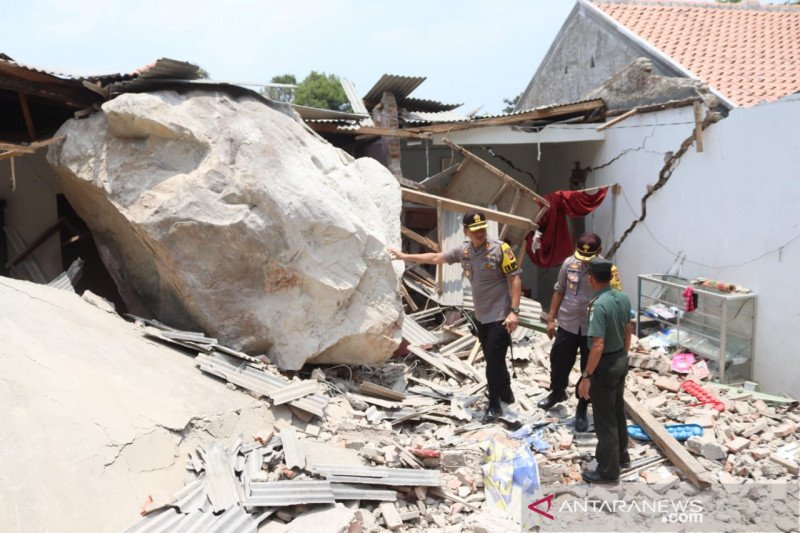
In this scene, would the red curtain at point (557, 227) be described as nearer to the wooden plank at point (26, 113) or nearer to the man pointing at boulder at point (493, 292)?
the man pointing at boulder at point (493, 292)

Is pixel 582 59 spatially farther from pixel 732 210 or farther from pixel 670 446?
pixel 670 446

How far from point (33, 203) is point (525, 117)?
25.5 ft

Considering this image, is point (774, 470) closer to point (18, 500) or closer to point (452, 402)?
point (452, 402)

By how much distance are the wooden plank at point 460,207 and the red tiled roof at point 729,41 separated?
3.28 m

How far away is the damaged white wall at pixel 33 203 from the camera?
7703 mm

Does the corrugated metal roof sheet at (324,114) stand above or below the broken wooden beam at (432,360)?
above

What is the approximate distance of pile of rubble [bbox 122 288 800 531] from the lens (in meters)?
3.92

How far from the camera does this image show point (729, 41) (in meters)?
10.6

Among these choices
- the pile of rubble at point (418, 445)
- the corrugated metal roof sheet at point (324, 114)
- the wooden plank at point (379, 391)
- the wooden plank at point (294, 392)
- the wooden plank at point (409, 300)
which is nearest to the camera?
the pile of rubble at point (418, 445)

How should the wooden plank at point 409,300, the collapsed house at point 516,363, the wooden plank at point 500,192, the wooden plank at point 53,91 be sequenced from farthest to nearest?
the wooden plank at point 500,192 < the wooden plank at point 409,300 < the wooden plank at point 53,91 < the collapsed house at point 516,363

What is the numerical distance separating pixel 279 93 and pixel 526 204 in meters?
4.43

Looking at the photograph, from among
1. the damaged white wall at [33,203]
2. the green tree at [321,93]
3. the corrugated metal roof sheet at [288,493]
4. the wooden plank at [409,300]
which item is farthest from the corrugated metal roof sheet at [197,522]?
the green tree at [321,93]

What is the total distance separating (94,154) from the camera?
19.8 feet

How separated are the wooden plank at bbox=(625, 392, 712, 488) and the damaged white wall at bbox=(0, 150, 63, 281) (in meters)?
7.35
